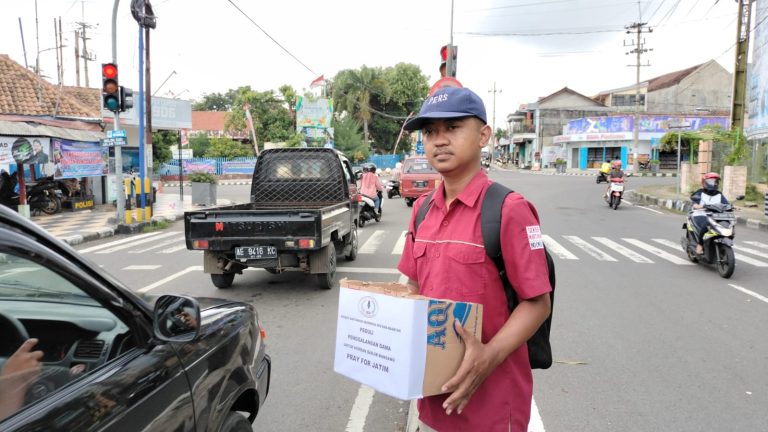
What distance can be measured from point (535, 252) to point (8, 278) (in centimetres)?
181

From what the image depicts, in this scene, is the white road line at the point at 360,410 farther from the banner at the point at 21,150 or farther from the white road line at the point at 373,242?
the banner at the point at 21,150

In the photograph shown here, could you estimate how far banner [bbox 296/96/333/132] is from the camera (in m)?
43.0

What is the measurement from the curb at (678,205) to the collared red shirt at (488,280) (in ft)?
39.6

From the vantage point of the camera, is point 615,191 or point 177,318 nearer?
point 177,318

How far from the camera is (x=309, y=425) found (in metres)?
3.41

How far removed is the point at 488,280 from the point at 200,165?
41158 millimetres

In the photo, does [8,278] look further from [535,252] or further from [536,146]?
[536,146]

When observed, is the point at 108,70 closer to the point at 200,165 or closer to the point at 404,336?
the point at 404,336

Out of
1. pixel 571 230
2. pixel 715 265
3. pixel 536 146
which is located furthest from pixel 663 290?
pixel 536 146

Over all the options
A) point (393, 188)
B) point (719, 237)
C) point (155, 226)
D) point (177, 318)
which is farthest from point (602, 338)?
point (393, 188)

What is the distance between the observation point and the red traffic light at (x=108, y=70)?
11.9 m

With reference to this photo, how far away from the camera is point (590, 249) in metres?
10.2

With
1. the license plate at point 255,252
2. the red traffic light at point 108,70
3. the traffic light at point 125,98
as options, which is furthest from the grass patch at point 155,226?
the license plate at point 255,252

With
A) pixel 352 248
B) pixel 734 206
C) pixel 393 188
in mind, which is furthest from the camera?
pixel 393 188
